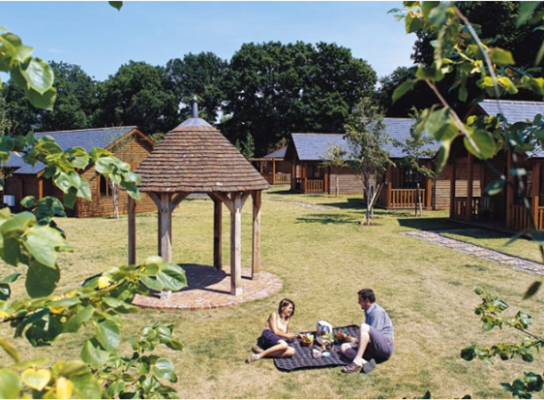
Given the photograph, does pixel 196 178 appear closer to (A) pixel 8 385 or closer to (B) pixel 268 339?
(B) pixel 268 339

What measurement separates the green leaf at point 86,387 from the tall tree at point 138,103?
2625 inches

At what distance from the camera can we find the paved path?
13394mm

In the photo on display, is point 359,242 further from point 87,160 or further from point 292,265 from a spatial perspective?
point 87,160

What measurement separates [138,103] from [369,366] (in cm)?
6341

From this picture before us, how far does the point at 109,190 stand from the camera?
26875mm

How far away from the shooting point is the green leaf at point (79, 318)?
1.58 meters

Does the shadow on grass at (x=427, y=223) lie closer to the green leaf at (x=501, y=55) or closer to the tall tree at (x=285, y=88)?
the green leaf at (x=501, y=55)

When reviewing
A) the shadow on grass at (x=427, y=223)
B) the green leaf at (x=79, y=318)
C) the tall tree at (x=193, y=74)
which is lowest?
the shadow on grass at (x=427, y=223)

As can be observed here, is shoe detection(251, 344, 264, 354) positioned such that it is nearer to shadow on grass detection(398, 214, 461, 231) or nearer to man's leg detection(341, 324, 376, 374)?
man's leg detection(341, 324, 376, 374)

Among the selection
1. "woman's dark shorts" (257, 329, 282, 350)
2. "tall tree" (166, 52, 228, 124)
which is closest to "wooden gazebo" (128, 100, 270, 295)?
"woman's dark shorts" (257, 329, 282, 350)

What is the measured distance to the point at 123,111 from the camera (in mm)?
66625

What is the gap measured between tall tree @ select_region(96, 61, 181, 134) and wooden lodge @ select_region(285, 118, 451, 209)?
974 inches

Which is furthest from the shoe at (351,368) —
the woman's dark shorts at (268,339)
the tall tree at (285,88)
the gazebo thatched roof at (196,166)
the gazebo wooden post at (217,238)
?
the tall tree at (285,88)

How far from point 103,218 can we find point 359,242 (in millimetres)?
14270
